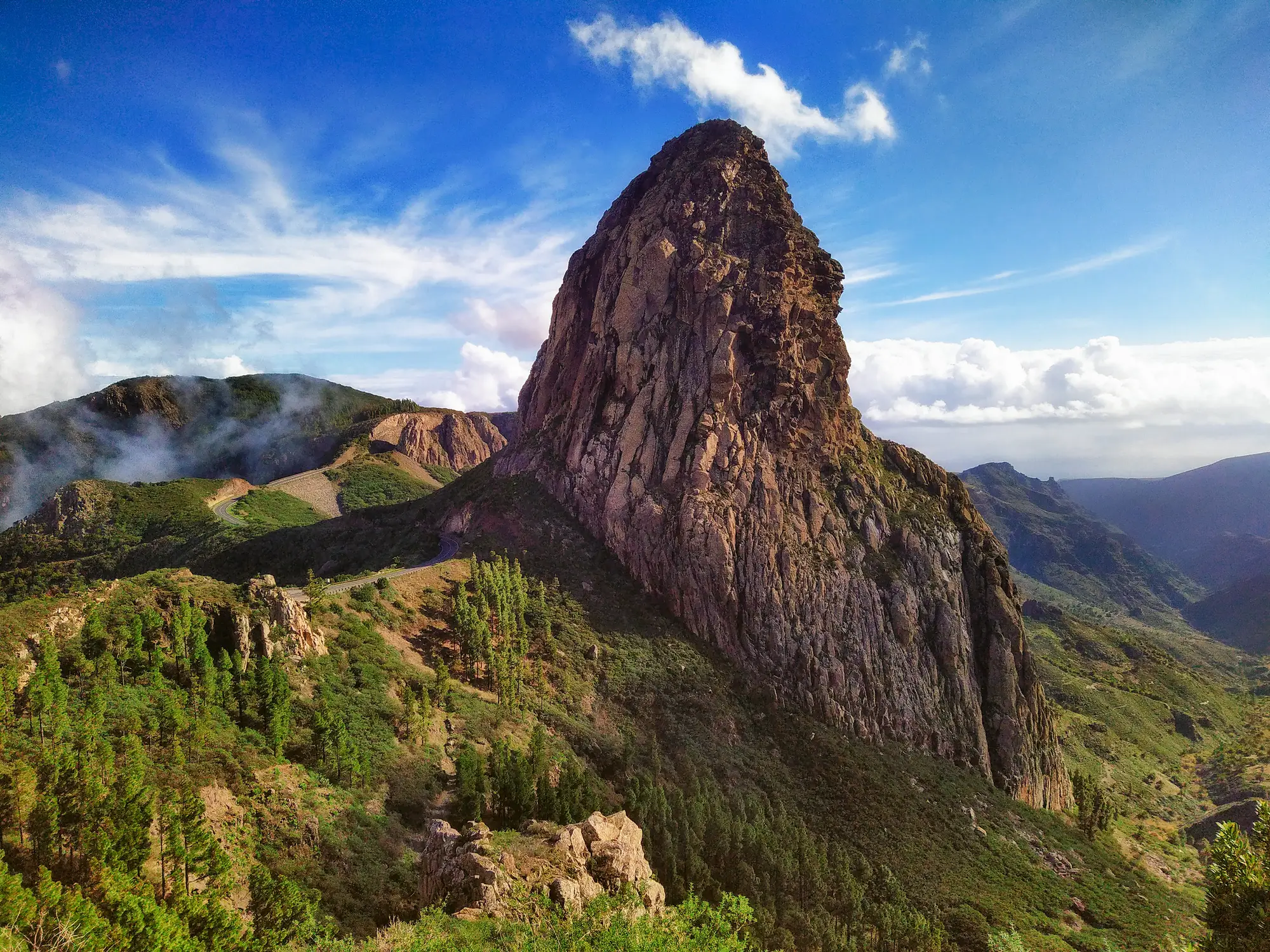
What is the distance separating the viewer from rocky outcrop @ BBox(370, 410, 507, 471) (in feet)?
525

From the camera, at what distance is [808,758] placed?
2242 inches

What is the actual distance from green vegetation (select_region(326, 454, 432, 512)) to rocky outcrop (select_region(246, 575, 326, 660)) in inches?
3459

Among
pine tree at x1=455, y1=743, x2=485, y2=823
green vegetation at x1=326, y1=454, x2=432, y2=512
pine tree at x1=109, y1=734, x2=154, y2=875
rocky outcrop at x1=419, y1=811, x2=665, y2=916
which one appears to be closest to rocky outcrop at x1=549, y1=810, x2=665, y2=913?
rocky outcrop at x1=419, y1=811, x2=665, y2=916

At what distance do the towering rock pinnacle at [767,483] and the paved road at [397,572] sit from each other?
14213 mm

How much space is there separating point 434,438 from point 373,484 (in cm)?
4438

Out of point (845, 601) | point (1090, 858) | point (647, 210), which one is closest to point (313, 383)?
point (647, 210)

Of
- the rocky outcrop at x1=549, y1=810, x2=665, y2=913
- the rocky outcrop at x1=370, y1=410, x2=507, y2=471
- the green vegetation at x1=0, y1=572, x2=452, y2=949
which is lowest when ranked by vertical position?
the rocky outcrop at x1=549, y1=810, x2=665, y2=913

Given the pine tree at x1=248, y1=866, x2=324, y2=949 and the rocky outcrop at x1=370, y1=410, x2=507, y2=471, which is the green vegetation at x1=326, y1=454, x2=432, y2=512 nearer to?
the rocky outcrop at x1=370, y1=410, x2=507, y2=471

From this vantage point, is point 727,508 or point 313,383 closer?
point 727,508

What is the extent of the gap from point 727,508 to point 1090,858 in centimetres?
A: 5148

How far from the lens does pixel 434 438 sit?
17588 cm

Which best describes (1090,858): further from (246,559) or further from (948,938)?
(246,559)

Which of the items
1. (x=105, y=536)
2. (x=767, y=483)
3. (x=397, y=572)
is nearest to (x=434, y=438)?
(x=105, y=536)

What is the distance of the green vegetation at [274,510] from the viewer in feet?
344
